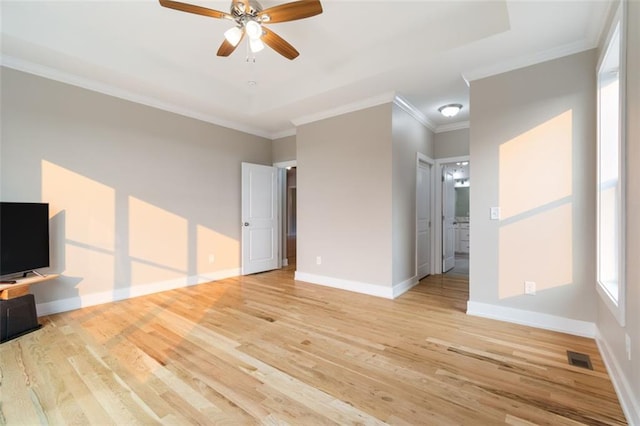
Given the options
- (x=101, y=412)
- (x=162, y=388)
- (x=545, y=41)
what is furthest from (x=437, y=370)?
(x=545, y=41)

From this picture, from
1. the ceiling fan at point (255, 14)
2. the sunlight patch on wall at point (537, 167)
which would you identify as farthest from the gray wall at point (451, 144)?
the ceiling fan at point (255, 14)

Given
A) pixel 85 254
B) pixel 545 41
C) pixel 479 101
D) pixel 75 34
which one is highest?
pixel 75 34

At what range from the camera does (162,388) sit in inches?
72.4

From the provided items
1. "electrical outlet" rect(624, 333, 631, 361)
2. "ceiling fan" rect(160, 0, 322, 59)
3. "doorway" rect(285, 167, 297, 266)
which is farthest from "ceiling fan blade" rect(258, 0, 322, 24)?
"doorway" rect(285, 167, 297, 266)

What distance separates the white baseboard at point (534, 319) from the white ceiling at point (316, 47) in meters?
2.55

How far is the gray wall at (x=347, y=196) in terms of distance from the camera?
3.94m

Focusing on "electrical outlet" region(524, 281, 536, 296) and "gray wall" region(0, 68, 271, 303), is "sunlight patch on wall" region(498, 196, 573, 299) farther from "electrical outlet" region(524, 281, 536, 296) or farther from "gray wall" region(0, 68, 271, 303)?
"gray wall" region(0, 68, 271, 303)

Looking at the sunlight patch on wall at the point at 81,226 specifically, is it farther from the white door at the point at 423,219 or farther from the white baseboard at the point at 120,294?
the white door at the point at 423,219

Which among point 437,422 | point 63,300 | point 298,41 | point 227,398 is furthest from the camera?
point 63,300

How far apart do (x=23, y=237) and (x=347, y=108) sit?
13.7ft

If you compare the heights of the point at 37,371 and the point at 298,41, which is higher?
the point at 298,41

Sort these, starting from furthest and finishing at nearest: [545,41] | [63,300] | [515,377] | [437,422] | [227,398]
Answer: [63,300], [545,41], [515,377], [227,398], [437,422]

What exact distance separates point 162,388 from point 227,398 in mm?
472

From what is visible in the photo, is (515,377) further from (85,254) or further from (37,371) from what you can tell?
(85,254)
